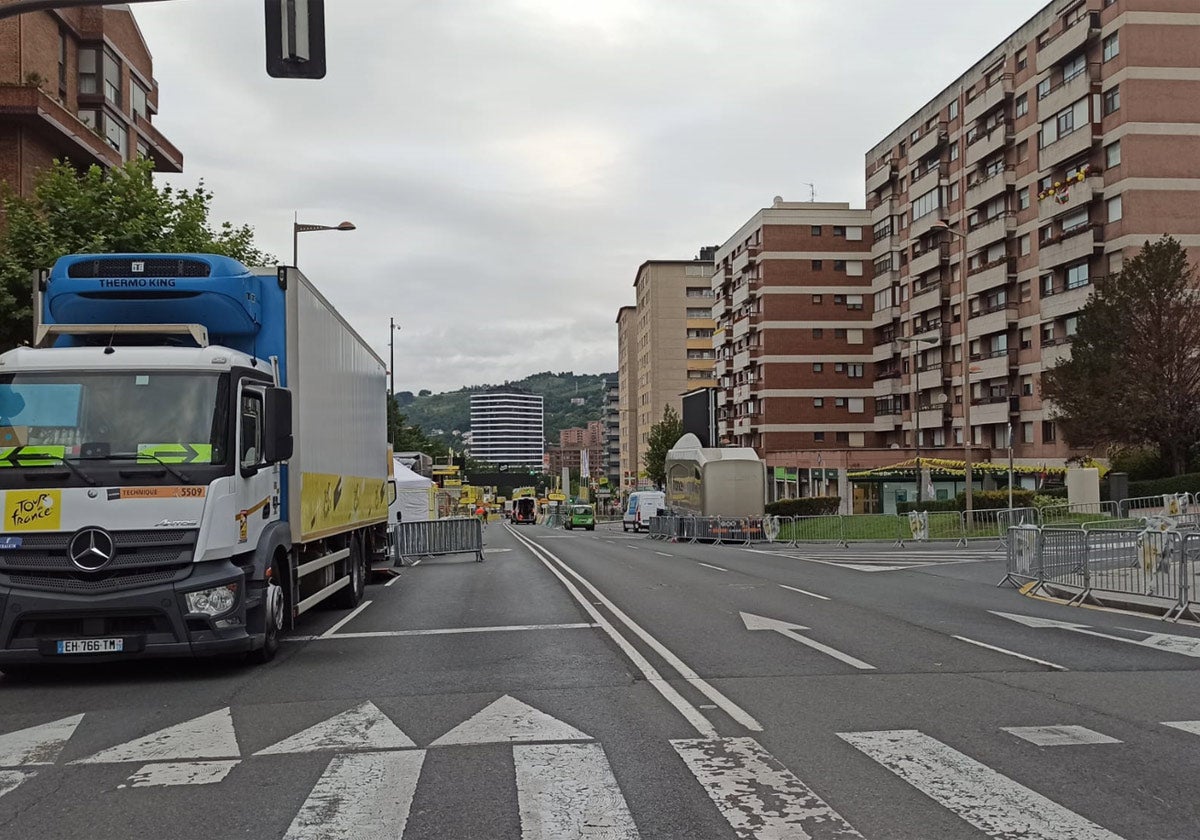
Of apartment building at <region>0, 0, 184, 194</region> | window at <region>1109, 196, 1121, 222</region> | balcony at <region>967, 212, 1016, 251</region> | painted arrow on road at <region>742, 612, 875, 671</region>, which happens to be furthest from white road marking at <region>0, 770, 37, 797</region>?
balcony at <region>967, 212, 1016, 251</region>

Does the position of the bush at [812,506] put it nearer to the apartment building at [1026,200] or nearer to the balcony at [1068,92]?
the apartment building at [1026,200]

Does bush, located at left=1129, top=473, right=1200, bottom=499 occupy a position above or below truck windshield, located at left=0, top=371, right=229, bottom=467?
below

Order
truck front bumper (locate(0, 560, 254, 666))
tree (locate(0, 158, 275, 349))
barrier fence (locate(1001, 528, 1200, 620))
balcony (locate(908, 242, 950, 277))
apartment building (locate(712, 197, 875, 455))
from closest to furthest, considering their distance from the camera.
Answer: truck front bumper (locate(0, 560, 254, 666)), barrier fence (locate(1001, 528, 1200, 620)), tree (locate(0, 158, 275, 349)), balcony (locate(908, 242, 950, 277)), apartment building (locate(712, 197, 875, 455))

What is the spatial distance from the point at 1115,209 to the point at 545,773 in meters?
50.0

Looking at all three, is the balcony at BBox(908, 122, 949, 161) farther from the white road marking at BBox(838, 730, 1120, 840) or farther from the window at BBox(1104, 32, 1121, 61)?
the white road marking at BBox(838, 730, 1120, 840)

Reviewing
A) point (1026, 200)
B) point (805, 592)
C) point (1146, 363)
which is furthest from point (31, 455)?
point (1026, 200)

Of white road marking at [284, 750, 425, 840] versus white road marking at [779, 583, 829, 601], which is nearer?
white road marking at [284, 750, 425, 840]

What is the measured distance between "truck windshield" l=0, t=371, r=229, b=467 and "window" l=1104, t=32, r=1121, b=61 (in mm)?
49738

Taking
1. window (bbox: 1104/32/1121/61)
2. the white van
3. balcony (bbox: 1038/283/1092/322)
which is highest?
window (bbox: 1104/32/1121/61)

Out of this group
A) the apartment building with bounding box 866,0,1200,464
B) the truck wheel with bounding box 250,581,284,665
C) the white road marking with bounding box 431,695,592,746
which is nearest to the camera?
the white road marking with bounding box 431,695,592,746

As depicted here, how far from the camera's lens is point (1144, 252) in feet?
135

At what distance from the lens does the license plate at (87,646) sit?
29.2ft

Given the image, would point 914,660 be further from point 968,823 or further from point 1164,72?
point 1164,72

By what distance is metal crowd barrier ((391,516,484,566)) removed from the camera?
1113 inches
